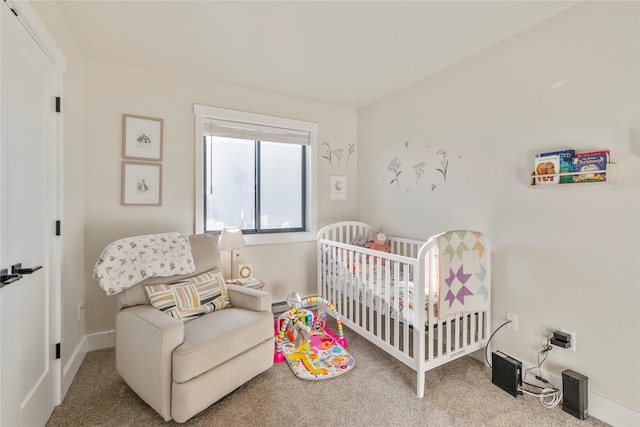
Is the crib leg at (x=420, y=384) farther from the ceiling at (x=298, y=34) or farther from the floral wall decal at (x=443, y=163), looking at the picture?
the ceiling at (x=298, y=34)

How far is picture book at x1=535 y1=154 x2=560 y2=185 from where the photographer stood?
187 cm

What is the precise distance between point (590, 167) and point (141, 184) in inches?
126

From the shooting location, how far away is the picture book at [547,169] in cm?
187

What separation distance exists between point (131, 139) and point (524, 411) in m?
3.42

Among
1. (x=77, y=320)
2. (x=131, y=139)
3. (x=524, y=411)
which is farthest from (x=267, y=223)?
(x=524, y=411)

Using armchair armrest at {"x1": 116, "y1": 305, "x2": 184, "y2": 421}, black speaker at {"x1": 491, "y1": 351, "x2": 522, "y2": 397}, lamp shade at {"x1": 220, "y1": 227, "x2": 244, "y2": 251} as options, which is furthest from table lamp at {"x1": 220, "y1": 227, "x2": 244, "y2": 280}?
black speaker at {"x1": 491, "y1": 351, "x2": 522, "y2": 397}

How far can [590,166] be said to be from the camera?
1.72 metres

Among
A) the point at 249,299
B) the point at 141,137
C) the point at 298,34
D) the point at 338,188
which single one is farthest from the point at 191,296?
the point at 338,188

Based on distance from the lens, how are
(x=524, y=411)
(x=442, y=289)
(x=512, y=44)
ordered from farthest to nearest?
(x=512, y=44), (x=442, y=289), (x=524, y=411)

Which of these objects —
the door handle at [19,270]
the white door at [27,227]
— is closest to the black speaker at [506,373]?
the white door at [27,227]

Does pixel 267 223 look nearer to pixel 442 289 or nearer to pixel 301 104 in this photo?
pixel 301 104

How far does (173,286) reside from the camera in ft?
6.86

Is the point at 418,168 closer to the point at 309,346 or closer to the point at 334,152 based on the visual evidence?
the point at 334,152

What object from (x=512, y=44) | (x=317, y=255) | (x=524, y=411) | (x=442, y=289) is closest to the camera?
(x=524, y=411)
